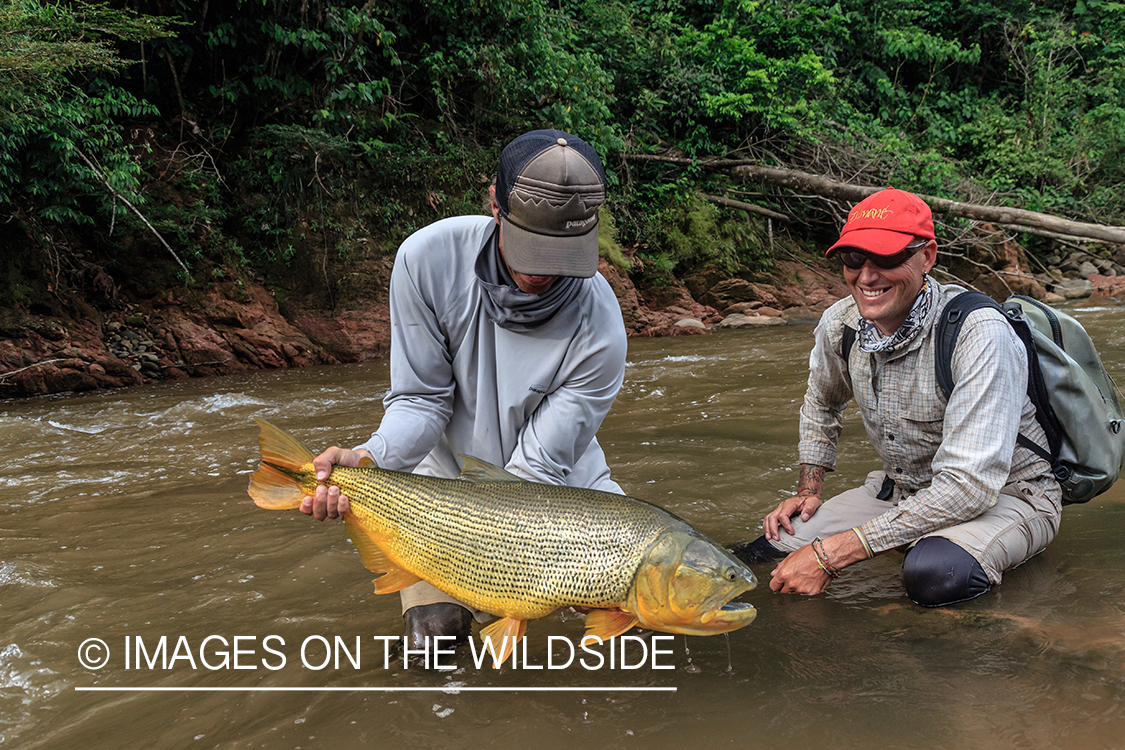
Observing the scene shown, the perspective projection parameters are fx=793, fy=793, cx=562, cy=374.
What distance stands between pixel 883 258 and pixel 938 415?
68 cm

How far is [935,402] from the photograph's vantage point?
3.13m

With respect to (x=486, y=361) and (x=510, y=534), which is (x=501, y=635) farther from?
(x=486, y=361)

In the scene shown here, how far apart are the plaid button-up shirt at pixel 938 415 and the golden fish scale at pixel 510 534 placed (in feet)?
3.92

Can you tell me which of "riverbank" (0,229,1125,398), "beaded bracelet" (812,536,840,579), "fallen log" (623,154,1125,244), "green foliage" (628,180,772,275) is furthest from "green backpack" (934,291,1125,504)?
"green foliage" (628,180,772,275)

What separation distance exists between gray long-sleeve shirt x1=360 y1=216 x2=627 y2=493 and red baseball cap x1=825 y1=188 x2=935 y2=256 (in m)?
0.98

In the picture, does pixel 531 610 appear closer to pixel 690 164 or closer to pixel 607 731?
pixel 607 731

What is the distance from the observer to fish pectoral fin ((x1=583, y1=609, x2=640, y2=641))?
235 centimetres

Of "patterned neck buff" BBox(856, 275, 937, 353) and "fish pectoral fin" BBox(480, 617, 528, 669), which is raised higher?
"patterned neck buff" BBox(856, 275, 937, 353)

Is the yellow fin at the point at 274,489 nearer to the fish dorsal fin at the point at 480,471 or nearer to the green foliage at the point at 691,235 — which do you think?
the fish dorsal fin at the point at 480,471

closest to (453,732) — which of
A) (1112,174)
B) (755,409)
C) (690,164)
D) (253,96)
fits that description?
(755,409)

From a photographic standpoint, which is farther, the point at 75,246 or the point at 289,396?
the point at 75,246

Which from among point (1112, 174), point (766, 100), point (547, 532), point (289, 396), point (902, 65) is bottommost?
point (289, 396)

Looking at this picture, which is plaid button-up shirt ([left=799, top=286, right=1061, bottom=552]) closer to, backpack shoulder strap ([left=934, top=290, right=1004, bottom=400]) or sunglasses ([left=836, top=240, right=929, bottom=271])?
backpack shoulder strap ([left=934, top=290, right=1004, bottom=400])

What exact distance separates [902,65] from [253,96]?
16627mm
